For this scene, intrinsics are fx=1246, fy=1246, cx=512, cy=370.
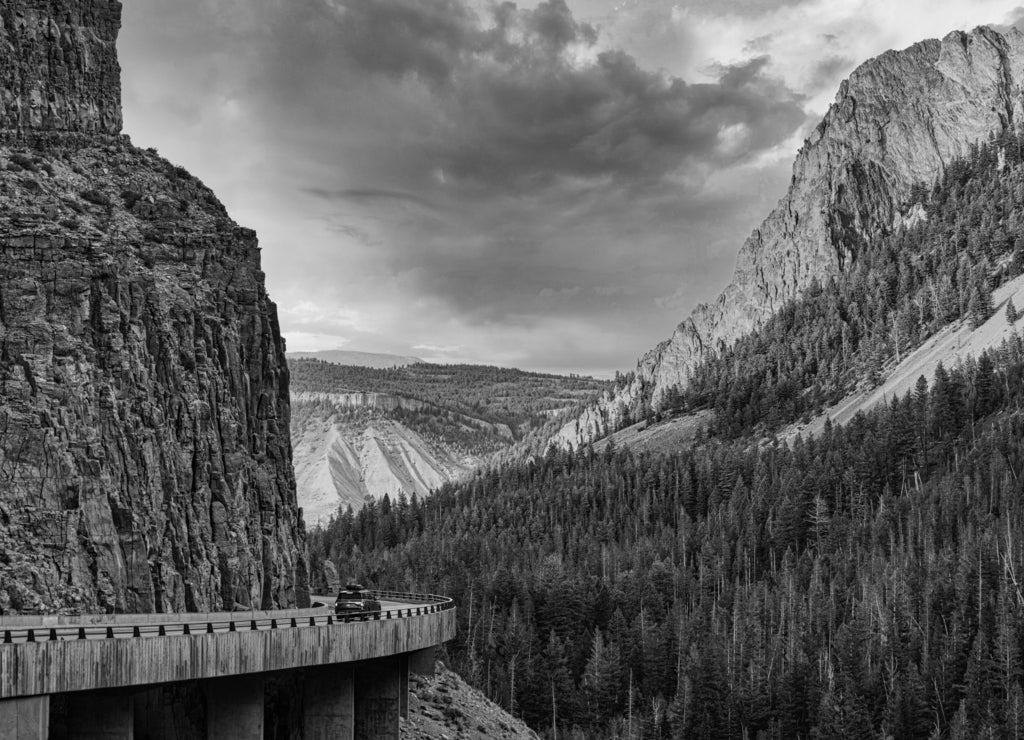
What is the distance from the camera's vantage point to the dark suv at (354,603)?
4966 cm

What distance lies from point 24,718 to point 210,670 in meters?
7.33

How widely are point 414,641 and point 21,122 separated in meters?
31.6

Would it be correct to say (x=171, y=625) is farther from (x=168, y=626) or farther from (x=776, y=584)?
(x=776, y=584)

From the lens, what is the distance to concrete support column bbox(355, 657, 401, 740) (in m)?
54.2

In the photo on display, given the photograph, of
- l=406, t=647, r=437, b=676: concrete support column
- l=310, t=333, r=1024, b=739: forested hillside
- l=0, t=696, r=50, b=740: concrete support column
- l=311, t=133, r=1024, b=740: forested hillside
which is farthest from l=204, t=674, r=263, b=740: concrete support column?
l=311, t=133, r=1024, b=740: forested hillside

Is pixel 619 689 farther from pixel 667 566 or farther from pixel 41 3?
pixel 41 3

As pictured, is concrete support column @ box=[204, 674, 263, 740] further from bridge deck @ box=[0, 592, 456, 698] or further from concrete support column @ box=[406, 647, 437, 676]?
concrete support column @ box=[406, 647, 437, 676]

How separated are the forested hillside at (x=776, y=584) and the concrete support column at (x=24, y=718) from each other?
2994 inches

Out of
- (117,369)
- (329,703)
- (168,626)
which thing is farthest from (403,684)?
(168,626)

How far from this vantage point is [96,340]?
52875 mm

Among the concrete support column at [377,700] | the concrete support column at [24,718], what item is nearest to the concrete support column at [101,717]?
the concrete support column at [24,718]

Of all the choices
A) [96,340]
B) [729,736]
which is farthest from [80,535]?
[729,736]

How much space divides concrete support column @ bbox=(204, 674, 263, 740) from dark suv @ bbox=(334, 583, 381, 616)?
616 cm

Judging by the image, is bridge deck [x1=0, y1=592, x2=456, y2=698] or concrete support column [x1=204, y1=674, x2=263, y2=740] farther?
concrete support column [x1=204, y1=674, x2=263, y2=740]
